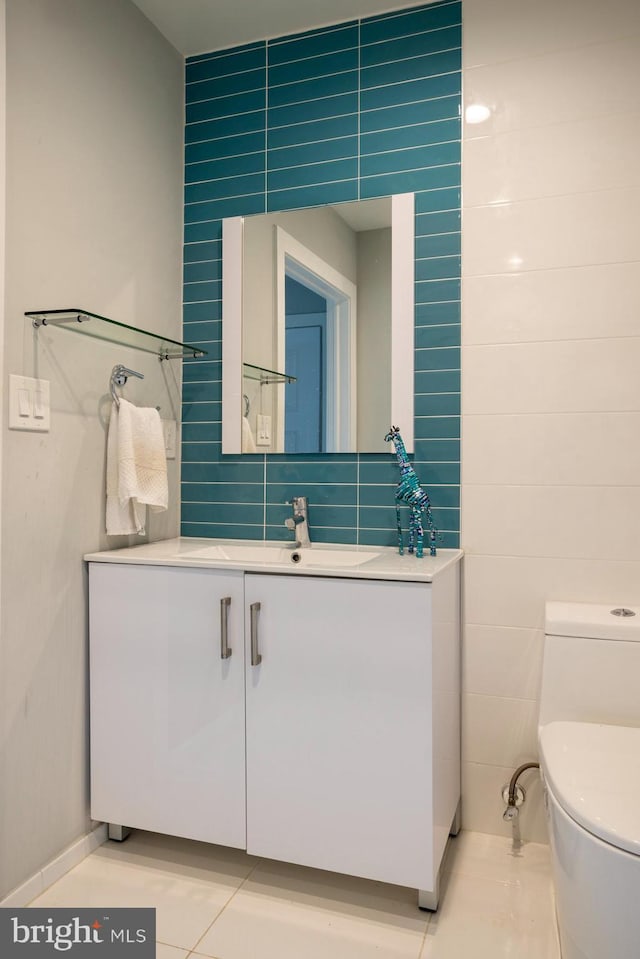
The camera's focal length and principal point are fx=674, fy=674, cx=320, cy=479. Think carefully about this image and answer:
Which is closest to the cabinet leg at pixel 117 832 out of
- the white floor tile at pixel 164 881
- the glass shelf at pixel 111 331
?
the white floor tile at pixel 164 881

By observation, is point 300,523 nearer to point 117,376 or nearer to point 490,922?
point 117,376

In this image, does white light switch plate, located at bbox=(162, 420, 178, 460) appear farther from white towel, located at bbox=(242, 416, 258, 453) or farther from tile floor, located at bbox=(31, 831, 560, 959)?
tile floor, located at bbox=(31, 831, 560, 959)

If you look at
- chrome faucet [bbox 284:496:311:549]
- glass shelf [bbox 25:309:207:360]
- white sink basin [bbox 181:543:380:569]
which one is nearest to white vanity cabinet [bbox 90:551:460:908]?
white sink basin [bbox 181:543:380:569]

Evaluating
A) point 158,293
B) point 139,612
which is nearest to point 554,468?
point 139,612

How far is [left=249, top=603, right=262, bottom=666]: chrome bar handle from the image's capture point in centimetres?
164

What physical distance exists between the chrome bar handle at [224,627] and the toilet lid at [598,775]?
76 centimetres

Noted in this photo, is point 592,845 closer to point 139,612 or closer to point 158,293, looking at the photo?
point 139,612

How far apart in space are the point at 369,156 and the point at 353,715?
160 centimetres

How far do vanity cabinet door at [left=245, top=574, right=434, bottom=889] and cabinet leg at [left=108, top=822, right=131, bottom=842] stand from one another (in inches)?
16.8

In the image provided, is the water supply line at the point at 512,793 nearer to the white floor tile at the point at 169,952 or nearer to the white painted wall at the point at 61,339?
the white floor tile at the point at 169,952

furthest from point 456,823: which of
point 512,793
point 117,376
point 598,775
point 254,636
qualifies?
point 117,376

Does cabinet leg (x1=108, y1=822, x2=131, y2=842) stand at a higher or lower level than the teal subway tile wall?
lower

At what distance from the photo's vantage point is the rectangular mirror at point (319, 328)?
198cm

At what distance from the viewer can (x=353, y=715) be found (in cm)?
156
